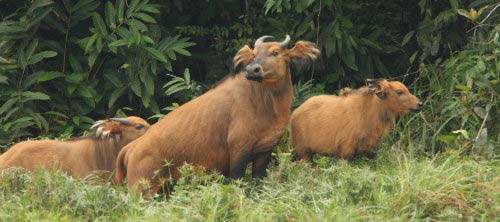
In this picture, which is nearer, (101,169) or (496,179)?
(496,179)

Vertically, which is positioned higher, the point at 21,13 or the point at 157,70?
the point at 21,13

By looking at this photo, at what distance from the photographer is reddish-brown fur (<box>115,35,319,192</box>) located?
8.52 m

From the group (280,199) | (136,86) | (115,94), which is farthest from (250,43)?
(280,199)

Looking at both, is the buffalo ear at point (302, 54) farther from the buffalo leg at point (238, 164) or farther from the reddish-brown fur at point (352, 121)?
the buffalo leg at point (238, 164)

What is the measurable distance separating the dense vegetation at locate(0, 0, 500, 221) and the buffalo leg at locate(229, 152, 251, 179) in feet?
0.57

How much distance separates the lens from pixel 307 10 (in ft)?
36.6

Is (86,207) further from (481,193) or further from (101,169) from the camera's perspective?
(481,193)

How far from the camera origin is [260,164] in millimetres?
8766

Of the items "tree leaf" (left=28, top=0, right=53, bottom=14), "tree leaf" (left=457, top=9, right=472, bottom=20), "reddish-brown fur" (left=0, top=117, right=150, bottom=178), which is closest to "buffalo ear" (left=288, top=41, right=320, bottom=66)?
"reddish-brown fur" (left=0, top=117, right=150, bottom=178)

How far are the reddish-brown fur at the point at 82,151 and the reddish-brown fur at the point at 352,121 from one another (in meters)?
1.69

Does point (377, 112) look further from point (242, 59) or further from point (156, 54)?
point (156, 54)

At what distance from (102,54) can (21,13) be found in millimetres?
1090

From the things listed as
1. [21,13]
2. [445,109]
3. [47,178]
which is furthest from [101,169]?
[445,109]

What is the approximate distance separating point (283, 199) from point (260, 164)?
3.48 ft
